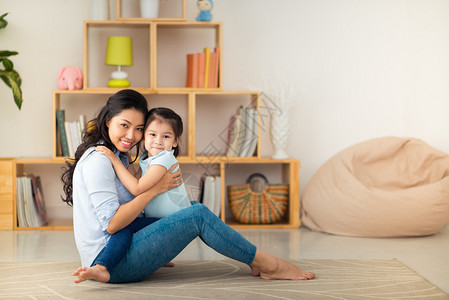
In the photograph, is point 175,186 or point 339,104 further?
point 339,104

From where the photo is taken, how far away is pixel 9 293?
7.39 ft

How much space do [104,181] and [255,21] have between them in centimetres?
251

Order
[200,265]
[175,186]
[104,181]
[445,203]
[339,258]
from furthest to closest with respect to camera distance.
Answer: [445,203]
[339,258]
[200,265]
[175,186]
[104,181]

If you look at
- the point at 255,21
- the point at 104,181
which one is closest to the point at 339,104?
the point at 255,21

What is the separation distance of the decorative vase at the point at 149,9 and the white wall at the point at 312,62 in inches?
15.1

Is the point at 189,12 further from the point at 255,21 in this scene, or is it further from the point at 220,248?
the point at 220,248

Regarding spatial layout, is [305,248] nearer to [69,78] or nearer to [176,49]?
[176,49]

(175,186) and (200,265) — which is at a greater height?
(175,186)

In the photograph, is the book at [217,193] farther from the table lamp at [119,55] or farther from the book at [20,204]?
the book at [20,204]

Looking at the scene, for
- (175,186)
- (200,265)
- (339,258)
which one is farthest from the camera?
(339,258)

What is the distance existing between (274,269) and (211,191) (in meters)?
1.61

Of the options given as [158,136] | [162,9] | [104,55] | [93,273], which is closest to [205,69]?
[162,9]

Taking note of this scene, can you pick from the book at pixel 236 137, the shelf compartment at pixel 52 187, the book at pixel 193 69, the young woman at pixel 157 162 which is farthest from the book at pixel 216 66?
the young woman at pixel 157 162

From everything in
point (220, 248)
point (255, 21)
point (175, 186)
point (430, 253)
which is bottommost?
point (430, 253)
